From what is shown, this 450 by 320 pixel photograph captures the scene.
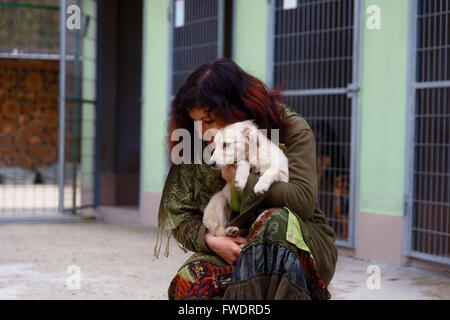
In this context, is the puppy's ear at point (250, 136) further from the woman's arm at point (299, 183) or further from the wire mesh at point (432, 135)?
the wire mesh at point (432, 135)

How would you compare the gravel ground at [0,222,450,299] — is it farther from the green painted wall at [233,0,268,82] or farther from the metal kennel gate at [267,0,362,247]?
the green painted wall at [233,0,268,82]


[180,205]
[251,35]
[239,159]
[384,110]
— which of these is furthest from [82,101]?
[239,159]

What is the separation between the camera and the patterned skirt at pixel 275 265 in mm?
2729

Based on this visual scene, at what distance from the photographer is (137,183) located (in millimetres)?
11289

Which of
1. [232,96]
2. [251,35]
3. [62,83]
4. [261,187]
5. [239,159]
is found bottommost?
[261,187]

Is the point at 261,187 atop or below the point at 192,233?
atop

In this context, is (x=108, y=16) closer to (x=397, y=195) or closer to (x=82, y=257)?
(x=82, y=257)

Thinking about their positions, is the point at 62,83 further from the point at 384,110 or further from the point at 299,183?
the point at 299,183

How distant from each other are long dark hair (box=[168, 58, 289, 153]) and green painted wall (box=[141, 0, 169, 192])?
18.9 feet

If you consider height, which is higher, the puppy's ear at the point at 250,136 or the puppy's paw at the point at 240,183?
the puppy's ear at the point at 250,136

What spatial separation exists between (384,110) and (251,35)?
1.95 metres

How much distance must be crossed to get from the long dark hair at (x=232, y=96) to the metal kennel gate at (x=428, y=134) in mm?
3279

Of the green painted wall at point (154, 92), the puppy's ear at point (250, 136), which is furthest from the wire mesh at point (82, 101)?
the puppy's ear at point (250, 136)

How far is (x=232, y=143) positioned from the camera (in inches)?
122
